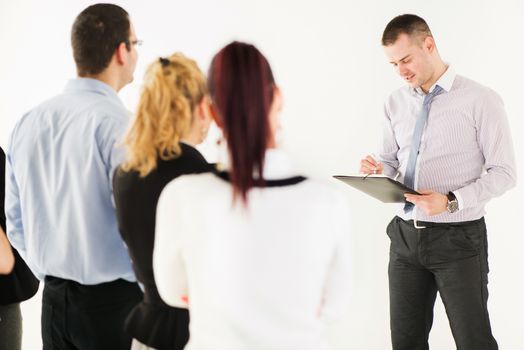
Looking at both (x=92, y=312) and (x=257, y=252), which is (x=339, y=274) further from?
(x=92, y=312)

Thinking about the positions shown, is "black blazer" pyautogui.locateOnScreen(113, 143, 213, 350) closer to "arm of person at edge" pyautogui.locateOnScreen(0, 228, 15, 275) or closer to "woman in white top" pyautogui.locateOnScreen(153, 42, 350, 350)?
"woman in white top" pyautogui.locateOnScreen(153, 42, 350, 350)

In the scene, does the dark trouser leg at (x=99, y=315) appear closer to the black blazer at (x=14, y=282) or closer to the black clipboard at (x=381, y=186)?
the black blazer at (x=14, y=282)

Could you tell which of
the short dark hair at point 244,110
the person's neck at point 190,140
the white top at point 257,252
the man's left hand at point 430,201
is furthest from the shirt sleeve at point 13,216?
the man's left hand at point 430,201

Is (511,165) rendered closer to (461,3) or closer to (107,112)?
(461,3)

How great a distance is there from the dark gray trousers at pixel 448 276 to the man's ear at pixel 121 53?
134 centimetres

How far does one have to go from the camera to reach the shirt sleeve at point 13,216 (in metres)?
1.86

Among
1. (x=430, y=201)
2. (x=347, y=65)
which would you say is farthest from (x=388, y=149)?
(x=347, y=65)

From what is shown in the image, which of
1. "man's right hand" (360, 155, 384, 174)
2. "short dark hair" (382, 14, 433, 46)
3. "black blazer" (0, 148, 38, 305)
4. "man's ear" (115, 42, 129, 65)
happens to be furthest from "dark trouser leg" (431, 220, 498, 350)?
"black blazer" (0, 148, 38, 305)

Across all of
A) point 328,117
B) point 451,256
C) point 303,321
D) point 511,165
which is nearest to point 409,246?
point 451,256

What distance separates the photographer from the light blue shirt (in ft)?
5.49

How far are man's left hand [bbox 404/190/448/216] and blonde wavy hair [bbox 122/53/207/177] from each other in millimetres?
1099

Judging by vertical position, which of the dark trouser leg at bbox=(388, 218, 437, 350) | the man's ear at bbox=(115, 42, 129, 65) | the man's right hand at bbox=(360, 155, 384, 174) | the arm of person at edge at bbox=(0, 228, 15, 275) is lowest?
the dark trouser leg at bbox=(388, 218, 437, 350)

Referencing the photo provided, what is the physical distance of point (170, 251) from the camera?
1.21 metres

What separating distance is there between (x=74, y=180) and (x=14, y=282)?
1.84 feet
